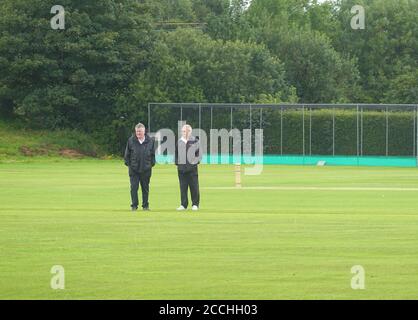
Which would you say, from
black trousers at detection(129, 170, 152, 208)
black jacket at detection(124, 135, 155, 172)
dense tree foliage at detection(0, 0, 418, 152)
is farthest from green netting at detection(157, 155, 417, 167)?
black jacket at detection(124, 135, 155, 172)

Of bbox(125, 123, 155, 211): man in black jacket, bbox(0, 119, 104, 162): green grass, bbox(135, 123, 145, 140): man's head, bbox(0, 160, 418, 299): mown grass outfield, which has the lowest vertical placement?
bbox(0, 119, 104, 162): green grass

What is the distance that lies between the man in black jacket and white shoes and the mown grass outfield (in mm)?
538

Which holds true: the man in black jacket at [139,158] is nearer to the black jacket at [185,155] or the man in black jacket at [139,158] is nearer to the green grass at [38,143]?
the black jacket at [185,155]

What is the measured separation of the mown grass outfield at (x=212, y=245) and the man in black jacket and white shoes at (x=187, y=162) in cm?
54

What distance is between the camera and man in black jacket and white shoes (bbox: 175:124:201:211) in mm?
28203

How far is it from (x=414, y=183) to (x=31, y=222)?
25.0 meters

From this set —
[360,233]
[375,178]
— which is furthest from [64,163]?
[360,233]

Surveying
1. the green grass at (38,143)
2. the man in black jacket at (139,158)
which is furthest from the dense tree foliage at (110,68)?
the man in black jacket at (139,158)

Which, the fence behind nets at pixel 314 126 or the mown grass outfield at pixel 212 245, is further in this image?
the fence behind nets at pixel 314 126

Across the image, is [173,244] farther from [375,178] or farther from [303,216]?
[375,178]

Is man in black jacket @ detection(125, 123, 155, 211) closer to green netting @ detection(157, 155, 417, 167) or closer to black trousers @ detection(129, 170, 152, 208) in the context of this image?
black trousers @ detection(129, 170, 152, 208)

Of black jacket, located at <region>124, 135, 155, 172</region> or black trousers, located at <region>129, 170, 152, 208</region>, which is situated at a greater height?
black jacket, located at <region>124, 135, 155, 172</region>

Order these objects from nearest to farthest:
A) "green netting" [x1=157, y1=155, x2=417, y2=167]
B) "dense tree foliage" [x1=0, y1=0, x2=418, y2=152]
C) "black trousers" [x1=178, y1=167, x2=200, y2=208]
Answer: "black trousers" [x1=178, y1=167, x2=200, y2=208] < "green netting" [x1=157, y1=155, x2=417, y2=167] < "dense tree foliage" [x1=0, y1=0, x2=418, y2=152]

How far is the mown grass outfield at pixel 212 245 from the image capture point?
14.9 m
